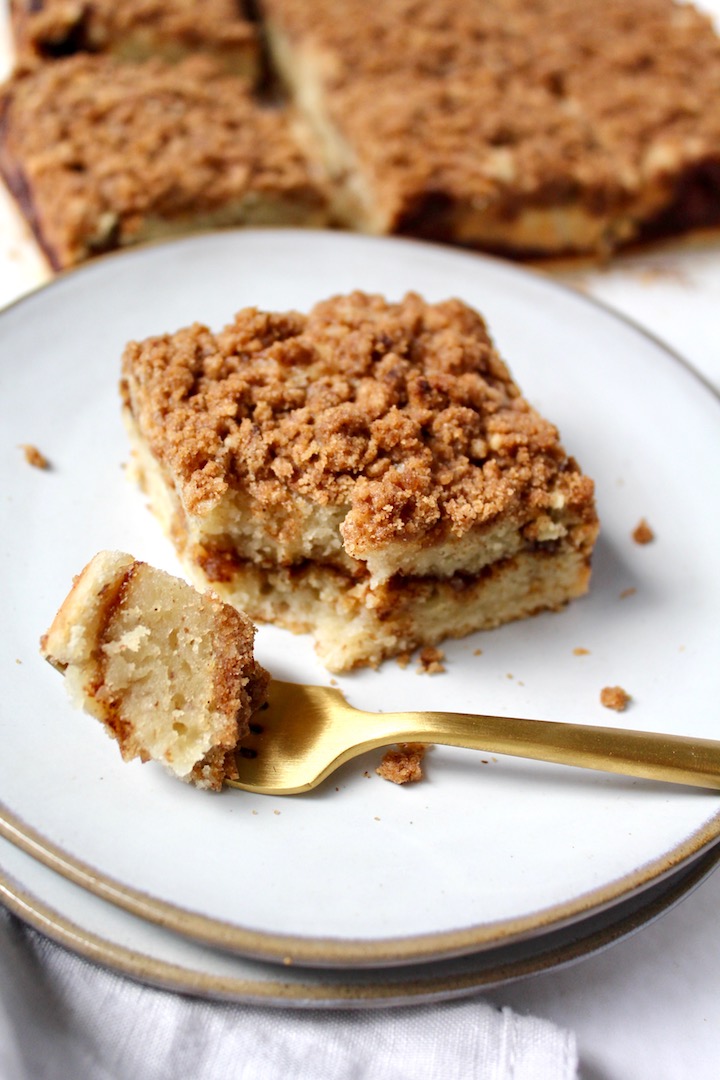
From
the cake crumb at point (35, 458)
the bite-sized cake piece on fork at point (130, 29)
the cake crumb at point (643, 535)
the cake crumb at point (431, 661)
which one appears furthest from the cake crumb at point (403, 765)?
the bite-sized cake piece on fork at point (130, 29)

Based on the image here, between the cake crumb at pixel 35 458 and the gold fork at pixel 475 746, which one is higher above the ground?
the cake crumb at pixel 35 458

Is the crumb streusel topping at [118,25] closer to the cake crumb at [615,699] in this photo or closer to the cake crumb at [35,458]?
the cake crumb at [35,458]

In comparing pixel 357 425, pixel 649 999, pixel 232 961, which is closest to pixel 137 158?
pixel 357 425

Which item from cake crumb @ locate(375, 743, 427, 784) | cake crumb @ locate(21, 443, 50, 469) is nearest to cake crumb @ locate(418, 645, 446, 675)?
cake crumb @ locate(375, 743, 427, 784)

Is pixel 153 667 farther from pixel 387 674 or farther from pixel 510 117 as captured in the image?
pixel 510 117

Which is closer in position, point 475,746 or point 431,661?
point 475,746

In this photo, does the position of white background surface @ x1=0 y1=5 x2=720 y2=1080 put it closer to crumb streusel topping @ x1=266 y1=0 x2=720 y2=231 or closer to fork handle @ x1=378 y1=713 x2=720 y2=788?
fork handle @ x1=378 y1=713 x2=720 y2=788
